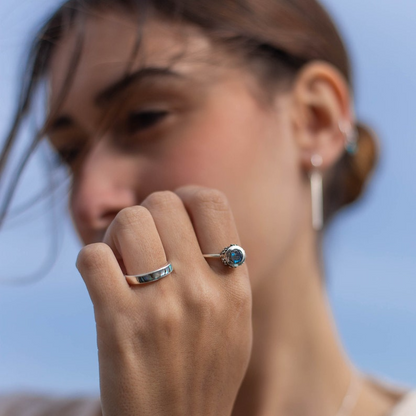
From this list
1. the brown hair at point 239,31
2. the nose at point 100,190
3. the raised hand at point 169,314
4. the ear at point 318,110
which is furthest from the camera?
the ear at point 318,110

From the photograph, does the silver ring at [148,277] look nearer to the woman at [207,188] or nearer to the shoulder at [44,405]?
the woman at [207,188]

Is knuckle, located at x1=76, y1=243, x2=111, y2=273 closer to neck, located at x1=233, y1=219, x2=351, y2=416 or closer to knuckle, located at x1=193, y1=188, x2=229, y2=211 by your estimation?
knuckle, located at x1=193, y1=188, x2=229, y2=211

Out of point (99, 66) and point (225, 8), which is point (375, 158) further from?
point (99, 66)

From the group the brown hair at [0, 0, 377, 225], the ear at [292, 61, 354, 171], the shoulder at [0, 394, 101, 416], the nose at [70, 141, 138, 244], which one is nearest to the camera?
the nose at [70, 141, 138, 244]

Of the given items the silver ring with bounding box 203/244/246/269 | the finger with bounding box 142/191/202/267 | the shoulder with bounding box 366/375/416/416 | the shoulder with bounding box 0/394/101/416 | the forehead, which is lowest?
the shoulder with bounding box 366/375/416/416

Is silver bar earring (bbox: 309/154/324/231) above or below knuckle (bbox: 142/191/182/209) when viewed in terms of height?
below

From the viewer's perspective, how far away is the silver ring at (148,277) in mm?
927

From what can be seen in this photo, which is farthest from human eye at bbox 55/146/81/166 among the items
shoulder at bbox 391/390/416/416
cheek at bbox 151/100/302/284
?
shoulder at bbox 391/390/416/416

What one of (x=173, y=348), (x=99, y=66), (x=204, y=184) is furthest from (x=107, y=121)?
(x=173, y=348)

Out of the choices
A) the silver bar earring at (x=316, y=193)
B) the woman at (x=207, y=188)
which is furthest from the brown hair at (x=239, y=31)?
the silver bar earring at (x=316, y=193)

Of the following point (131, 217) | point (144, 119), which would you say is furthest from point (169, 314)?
point (144, 119)

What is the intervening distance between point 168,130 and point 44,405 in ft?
4.61

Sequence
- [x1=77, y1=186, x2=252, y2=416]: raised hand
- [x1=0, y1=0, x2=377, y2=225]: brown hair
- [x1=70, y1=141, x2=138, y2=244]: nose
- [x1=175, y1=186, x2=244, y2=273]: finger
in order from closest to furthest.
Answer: [x1=77, y1=186, x2=252, y2=416]: raised hand → [x1=175, y1=186, x2=244, y2=273]: finger → [x1=70, y1=141, x2=138, y2=244]: nose → [x1=0, y1=0, x2=377, y2=225]: brown hair

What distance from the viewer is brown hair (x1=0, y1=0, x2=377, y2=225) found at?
147 cm
